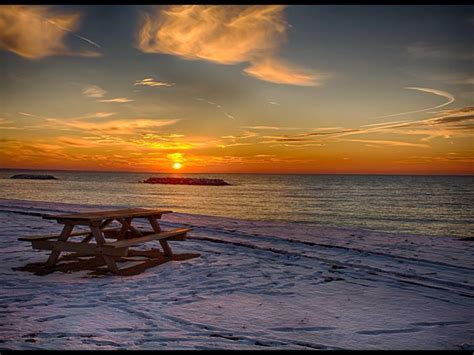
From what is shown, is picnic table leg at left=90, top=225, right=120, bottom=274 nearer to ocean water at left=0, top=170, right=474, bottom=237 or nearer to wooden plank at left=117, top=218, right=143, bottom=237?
wooden plank at left=117, top=218, right=143, bottom=237

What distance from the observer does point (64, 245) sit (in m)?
6.94

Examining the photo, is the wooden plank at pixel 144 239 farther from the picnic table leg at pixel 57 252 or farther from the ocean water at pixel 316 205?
the ocean water at pixel 316 205

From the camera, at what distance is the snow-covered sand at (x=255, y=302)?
161 inches

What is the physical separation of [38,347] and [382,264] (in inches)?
236

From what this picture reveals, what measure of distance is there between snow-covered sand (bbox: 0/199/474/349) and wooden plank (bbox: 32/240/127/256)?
391mm

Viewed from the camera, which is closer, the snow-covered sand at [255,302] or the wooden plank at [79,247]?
the snow-covered sand at [255,302]

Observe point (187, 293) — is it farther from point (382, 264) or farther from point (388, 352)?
point (382, 264)

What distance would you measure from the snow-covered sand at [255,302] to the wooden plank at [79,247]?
0.39m

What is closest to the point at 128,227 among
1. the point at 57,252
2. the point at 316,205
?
the point at 57,252

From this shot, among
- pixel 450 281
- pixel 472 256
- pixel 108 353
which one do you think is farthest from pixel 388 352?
pixel 472 256

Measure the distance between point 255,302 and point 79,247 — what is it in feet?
10.3

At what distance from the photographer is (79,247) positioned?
6.79m

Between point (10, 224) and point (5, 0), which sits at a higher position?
point (5, 0)

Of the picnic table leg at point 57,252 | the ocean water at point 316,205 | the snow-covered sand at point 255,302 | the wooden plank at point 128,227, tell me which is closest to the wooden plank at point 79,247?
the picnic table leg at point 57,252
